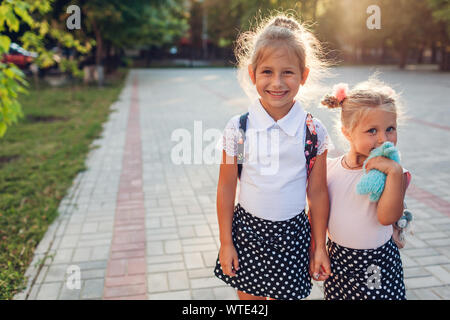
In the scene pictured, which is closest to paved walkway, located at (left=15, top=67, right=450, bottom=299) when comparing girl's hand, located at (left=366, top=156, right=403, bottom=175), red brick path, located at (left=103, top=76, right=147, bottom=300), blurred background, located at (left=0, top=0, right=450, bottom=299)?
red brick path, located at (left=103, top=76, right=147, bottom=300)

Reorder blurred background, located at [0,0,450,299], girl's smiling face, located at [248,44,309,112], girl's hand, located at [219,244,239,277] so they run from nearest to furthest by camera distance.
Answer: girl's smiling face, located at [248,44,309,112]
girl's hand, located at [219,244,239,277]
blurred background, located at [0,0,450,299]

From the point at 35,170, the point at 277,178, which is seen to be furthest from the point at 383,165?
the point at 35,170

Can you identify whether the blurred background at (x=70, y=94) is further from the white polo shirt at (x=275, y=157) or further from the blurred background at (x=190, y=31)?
the white polo shirt at (x=275, y=157)

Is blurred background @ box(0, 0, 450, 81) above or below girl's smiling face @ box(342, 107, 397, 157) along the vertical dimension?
above

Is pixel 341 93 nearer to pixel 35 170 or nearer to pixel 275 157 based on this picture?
pixel 275 157

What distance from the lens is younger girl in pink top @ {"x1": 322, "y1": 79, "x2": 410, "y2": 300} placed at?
1.53 m

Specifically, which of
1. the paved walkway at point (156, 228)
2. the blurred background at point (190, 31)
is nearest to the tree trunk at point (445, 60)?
the blurred background at point (190, 31)

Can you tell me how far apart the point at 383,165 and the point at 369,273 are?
505 mm

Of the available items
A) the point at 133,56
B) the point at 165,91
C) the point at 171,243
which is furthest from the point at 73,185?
the point at 133,56

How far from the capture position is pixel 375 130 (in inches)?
60.9

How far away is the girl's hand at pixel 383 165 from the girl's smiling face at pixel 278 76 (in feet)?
1.43

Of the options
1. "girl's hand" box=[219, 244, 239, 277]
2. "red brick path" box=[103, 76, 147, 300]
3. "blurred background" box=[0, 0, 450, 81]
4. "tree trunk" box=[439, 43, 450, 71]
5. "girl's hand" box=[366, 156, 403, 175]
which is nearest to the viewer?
"girl's hand" box=[366, 156, 403, 175]

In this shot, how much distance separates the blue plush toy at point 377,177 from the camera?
4.76 feet

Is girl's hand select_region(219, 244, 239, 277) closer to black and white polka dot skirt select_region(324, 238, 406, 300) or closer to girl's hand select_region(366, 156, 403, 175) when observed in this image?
black and white polka dot skirt select_region(324, 238, 406, 300)
